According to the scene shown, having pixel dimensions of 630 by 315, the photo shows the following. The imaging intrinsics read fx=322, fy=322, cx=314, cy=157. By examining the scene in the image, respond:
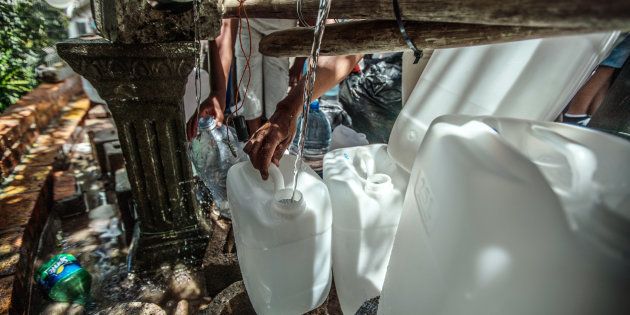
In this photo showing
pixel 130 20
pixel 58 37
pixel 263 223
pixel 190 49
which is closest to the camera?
pixel 263 223

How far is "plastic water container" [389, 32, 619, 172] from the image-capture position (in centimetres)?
111

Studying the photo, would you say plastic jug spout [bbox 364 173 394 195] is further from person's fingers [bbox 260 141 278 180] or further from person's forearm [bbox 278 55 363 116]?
person's forearm [bbox 278 55 363 116]

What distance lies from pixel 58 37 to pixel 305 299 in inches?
337

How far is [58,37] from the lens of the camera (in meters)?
7.00

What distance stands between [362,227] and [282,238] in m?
0.34

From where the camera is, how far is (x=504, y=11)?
608 mm

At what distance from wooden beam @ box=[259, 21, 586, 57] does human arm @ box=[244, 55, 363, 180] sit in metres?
0.30

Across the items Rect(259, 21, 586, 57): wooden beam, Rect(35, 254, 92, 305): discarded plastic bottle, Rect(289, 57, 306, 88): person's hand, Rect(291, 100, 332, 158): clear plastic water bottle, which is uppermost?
Rect(259, 21, 586, 57): wooden beam

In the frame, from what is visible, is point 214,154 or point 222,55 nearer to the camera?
point 214,154

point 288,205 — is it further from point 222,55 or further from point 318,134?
point 318,134

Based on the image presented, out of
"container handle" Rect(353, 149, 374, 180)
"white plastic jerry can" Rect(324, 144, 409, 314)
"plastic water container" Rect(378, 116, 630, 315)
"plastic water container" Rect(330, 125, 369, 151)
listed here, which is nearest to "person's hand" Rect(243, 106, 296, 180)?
"white plastic jerry can" Rect(324, 144, 409, 314)

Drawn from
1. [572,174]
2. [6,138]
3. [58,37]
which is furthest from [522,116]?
[58,37]

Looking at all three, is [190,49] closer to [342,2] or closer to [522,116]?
[342,2]

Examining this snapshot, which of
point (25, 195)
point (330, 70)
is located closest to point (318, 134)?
point (330, 70)
